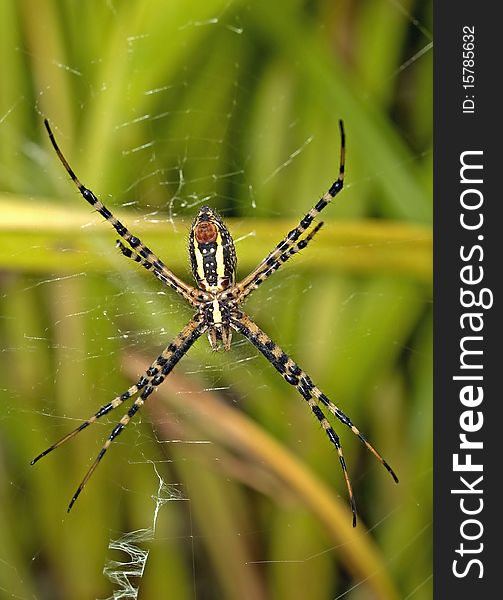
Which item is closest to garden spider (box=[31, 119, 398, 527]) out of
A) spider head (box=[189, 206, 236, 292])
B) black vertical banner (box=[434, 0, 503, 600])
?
spider head (box=[189, 206, 236, 292])

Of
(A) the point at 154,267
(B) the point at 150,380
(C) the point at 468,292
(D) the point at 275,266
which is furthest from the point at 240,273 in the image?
(C) the point at 468,292

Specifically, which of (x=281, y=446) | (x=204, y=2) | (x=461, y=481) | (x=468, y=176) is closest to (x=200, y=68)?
(x=204, y=2)

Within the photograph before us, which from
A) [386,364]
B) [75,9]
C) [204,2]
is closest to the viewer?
[204,2]

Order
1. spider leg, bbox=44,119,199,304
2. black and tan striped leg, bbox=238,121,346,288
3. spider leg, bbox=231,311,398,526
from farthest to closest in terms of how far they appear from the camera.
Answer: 1. spider leg, bbox=231,311,398,526
2. black and tan striped leg, bbox=238,121,346,288
3. spider leg, bbox=44,119,199,304

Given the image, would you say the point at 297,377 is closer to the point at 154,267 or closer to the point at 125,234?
the point at 154,267

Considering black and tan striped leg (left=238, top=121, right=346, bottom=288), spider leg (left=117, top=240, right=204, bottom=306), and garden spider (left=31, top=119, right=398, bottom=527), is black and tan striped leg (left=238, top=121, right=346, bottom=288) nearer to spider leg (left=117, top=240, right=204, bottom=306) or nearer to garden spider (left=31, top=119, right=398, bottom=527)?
garden spider (left=31, top=119, right=398, bottom=527)

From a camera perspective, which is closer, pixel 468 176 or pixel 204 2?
pixel 204 2

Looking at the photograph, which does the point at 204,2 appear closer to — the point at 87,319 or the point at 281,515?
the point at 87,319
